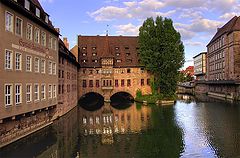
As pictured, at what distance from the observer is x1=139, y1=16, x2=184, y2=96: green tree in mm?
57688

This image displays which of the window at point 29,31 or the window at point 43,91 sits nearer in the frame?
the window at point 29,31

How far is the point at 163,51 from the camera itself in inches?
2293

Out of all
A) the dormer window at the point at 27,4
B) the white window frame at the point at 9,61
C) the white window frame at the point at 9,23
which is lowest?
the white window frame at the point at 9,61

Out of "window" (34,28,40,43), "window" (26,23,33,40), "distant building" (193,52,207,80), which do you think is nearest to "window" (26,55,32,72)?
"window" (26,23,33,40)

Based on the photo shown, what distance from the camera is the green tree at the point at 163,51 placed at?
5769 cm

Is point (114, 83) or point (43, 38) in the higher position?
point (43, 38)

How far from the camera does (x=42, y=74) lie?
28.8m

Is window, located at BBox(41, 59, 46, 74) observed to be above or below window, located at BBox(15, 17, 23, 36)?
below

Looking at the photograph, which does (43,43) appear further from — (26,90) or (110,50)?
(110,50)

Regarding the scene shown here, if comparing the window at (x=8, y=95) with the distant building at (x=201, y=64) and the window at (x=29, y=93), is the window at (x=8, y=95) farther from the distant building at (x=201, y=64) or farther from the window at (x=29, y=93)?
the distant building at (x=201, y=64)

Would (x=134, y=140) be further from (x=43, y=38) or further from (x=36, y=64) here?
(x=43, y=38)

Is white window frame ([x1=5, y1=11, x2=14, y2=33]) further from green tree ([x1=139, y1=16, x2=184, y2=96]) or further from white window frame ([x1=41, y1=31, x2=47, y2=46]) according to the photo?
green tree ([x1=139, y1=16, x2=184, y2=96])

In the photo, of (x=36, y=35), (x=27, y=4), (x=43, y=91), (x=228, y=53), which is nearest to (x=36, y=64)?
(x=36, y=35)

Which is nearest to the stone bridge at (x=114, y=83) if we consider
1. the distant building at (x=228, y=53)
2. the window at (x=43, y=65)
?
the distant building at (x=228, y=53)
